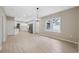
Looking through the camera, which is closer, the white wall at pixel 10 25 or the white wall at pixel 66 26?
the white wall at pixel 66 26

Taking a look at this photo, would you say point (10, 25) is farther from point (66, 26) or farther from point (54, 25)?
point (66, 26)

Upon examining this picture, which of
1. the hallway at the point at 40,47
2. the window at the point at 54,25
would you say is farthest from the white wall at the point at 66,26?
the hallway at the point at 40,47

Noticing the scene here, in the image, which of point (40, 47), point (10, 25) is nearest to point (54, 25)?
point (40, 47)

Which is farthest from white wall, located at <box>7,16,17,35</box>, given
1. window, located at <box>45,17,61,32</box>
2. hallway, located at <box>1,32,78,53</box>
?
window, located at <box>45,17,61,32</box>

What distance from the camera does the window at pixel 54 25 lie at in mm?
6655

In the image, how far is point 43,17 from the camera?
21.3 feet

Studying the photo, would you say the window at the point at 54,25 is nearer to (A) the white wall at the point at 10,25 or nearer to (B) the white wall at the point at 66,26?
(B) the white wall at the point at 66,26

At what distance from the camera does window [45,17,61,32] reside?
6.65 metres

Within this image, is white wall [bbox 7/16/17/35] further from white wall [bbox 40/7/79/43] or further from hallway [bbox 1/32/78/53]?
white wall [bbox 40/7/79/43]
